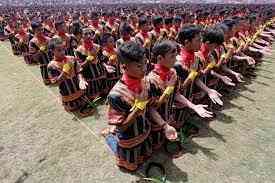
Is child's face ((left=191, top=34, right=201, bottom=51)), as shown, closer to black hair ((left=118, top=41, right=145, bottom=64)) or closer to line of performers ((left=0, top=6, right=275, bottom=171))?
line of performers ((left=0, top=6, right=275, bottom=171))

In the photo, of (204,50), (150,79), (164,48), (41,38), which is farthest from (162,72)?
(41,38)

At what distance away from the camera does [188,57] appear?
18.7ft

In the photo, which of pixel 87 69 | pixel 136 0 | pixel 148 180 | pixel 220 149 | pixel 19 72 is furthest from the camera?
pixel 136 0

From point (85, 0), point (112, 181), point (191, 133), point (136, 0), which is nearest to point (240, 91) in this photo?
point (191, 133)

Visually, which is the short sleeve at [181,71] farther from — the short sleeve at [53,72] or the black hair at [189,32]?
the short sleeve at [53,72]

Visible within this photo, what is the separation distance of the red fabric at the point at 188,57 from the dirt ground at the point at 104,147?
57.8 inches

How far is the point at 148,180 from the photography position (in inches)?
187

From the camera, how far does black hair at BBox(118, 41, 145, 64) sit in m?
4.12

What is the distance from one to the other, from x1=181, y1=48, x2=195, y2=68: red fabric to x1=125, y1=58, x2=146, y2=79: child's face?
163cm

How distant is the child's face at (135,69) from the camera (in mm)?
4211

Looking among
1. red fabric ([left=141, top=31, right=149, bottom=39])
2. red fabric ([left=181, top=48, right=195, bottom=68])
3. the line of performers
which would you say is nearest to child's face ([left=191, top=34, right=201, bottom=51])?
the line of performers

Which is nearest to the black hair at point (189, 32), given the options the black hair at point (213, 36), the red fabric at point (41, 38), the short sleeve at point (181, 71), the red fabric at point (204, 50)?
the short sleeve at point (181, 71)

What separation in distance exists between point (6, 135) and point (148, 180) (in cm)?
366

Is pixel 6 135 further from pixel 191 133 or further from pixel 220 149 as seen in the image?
pixel 220 149
